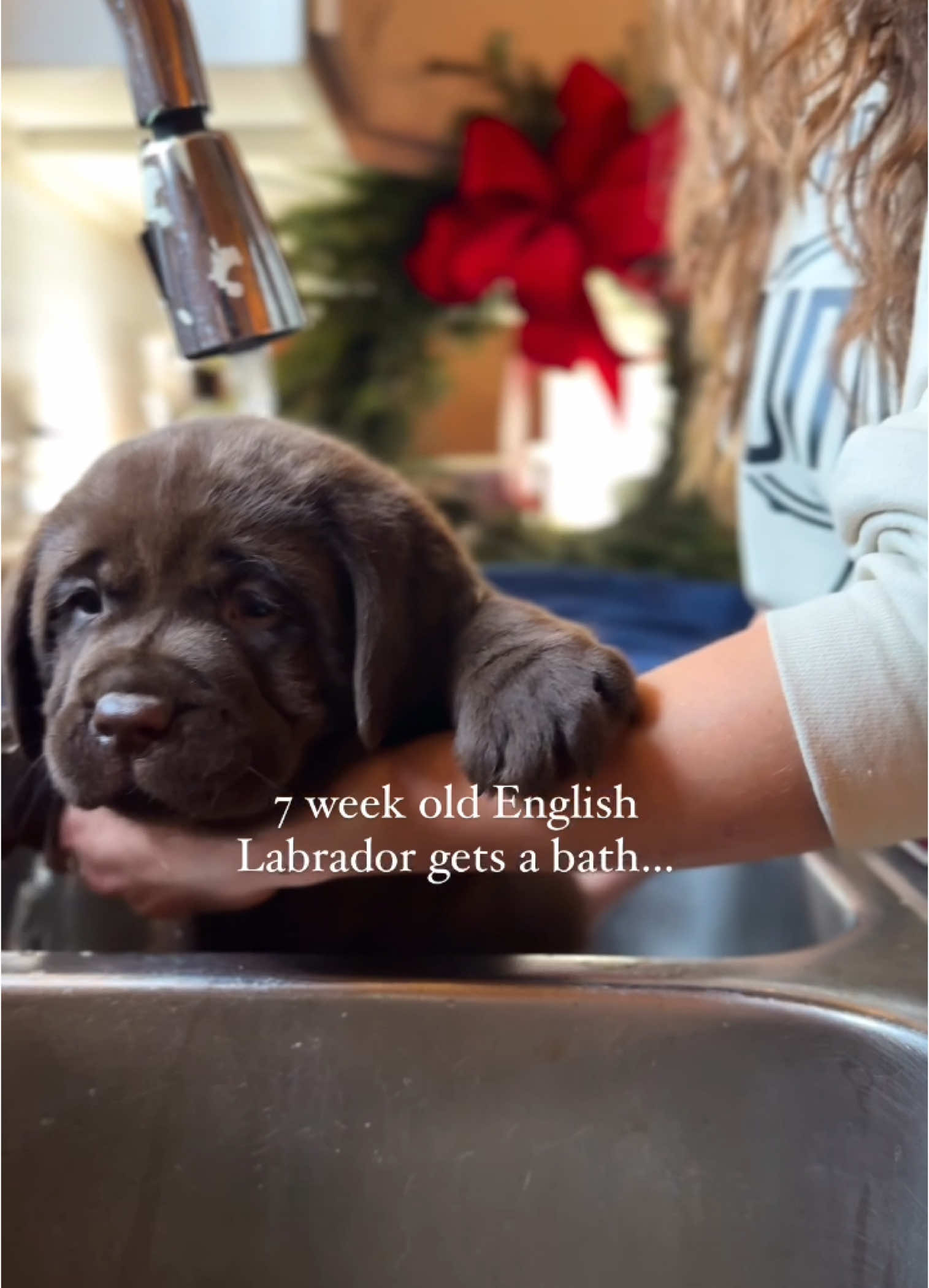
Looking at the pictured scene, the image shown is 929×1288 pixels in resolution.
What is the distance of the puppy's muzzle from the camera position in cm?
52

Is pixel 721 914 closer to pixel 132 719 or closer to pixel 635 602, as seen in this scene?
pixel 132 719

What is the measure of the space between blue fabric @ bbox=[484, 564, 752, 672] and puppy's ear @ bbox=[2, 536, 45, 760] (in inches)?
20.1

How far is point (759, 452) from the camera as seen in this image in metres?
0.91

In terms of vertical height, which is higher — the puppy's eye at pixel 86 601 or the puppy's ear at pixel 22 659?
the puppy's eye at pixel 86 601

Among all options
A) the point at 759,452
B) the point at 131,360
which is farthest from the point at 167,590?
the point at 131,360

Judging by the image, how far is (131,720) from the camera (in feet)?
1.72

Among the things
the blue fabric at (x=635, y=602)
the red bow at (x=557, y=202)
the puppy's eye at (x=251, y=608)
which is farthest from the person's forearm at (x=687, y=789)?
the red bow at (x=557, y=202)

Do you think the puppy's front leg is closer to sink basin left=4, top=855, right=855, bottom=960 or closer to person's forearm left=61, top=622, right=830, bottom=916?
person's forearm left=61, top=622, right=830, bottom=916

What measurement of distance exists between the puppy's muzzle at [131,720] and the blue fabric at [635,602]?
53 centimetres

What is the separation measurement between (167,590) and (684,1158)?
0.38m

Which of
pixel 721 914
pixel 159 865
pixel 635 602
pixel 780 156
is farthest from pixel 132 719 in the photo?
pixel 635 602

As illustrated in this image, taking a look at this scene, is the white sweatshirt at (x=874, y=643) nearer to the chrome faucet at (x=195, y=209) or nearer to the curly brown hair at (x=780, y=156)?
the curly brown hair at (x=780, y=156)

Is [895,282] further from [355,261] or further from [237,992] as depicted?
[355,261]

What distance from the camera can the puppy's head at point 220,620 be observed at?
0.54 meters
